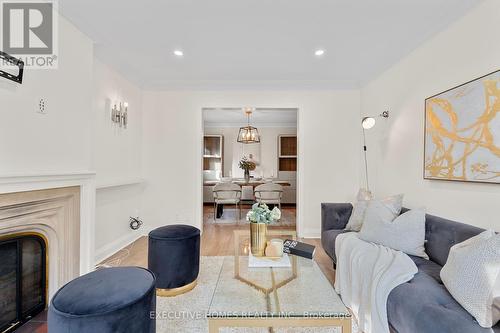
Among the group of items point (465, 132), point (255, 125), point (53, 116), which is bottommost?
point (465, 132)

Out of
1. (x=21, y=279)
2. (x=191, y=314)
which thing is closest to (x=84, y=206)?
(x=21, y=279)

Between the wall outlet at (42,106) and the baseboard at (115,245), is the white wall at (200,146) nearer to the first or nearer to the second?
the baseboard at (115,245)

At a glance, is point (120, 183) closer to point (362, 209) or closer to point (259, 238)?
point (259, 238)

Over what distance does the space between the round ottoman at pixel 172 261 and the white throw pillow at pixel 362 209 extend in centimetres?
171

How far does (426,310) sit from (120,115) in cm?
363

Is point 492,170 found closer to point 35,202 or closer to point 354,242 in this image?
point 354,242

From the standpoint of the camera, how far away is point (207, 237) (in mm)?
3801

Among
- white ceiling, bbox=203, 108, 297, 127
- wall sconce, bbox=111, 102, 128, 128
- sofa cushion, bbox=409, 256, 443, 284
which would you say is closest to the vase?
sofa cushion, bbox=409, 256, 443, 284

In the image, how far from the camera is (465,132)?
186 centimetres

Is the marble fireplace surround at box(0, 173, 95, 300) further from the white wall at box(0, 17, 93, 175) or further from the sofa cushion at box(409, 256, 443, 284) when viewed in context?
the sofa cushion at box(409, 256, 443, 284)

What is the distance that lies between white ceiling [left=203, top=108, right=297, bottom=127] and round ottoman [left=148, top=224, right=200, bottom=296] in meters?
3.63

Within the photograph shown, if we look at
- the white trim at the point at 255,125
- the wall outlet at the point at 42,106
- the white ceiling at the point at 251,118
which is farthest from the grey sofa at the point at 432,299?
the white trim at the point at 255,125

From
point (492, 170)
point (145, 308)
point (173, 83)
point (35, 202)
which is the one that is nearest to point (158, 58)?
point (173, 83)

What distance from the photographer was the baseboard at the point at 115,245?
276cm
